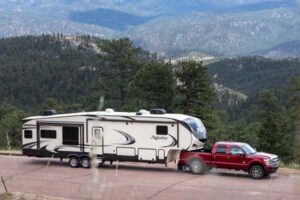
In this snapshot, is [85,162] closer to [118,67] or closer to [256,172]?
[256,172]

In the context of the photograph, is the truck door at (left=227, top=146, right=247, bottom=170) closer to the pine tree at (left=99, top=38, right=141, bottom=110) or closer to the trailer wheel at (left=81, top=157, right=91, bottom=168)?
the trailer wheel at (left=81, top=157, right=91, bottom=168)

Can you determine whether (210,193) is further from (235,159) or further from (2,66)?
(2,66)

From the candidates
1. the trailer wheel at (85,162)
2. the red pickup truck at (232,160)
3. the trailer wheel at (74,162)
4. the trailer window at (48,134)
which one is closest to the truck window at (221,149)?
the red pickup truck at (232,160)

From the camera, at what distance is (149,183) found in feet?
59.0

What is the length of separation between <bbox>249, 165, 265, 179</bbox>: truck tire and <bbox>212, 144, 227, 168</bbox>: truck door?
3.33 ft

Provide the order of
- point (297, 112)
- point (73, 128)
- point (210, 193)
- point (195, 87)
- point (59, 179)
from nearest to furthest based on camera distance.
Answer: point (297, 112), point (210, 193), point (59, 179), point (73, 128), point (195, 87)

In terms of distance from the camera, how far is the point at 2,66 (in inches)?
6284

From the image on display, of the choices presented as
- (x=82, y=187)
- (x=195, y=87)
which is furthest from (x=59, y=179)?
(x=195, y=87)

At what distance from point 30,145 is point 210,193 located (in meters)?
9.83

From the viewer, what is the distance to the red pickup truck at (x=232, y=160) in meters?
19.0

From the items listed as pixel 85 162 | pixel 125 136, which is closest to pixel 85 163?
pixel 85 162

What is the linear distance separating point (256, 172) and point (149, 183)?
376 cm

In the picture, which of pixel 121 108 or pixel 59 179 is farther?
pixel 121 108

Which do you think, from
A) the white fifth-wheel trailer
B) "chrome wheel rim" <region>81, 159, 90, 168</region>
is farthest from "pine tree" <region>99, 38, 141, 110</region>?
"chrome wheel rim" <region>81, 159, 90, 168</region>
